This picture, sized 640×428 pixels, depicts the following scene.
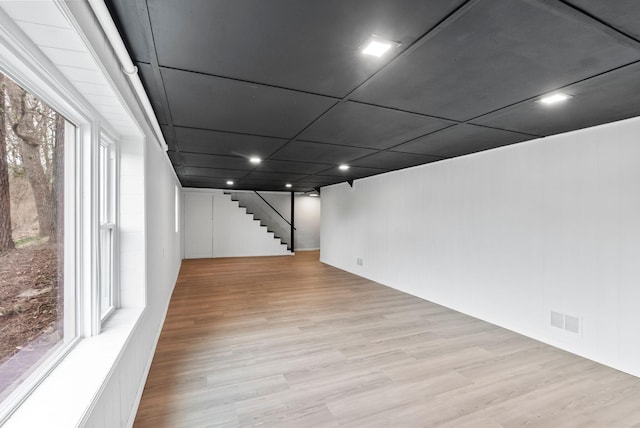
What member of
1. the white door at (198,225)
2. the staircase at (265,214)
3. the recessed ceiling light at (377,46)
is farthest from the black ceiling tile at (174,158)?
the staircase at (265,214)

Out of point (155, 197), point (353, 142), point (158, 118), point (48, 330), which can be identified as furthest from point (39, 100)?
point (353, 142)

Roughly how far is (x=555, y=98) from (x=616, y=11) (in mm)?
1046

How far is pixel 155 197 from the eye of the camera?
297 centimetres

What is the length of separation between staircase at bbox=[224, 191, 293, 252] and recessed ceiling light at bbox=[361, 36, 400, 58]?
346 inches

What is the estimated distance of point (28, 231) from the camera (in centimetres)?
122

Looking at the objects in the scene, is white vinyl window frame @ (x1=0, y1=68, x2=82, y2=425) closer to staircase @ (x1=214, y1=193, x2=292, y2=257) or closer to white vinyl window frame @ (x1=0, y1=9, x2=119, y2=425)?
white vinyl window frame @ (x1=0, y1=9, x2=119, y2=425)

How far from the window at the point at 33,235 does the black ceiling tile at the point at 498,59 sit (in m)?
1.74

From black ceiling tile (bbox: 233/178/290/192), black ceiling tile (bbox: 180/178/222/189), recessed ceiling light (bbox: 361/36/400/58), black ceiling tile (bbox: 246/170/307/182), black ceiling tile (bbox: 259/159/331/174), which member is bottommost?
black ceiling tile (bbox: 259/159/331/174)

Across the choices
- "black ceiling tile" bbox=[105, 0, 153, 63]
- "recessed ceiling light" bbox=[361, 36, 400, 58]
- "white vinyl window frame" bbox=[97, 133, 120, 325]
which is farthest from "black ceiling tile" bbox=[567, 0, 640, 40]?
"white vinyl window frame" bbox=[97, 133, 120, 325]

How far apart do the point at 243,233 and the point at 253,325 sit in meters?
6.43

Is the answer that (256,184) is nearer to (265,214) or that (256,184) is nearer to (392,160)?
(265,214)

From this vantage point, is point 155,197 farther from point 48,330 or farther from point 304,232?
point 304,232

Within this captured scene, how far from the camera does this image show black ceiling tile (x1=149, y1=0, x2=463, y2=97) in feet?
3.97

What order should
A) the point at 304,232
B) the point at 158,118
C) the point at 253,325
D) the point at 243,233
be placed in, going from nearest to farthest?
1. the point at 158,118
2. the point at 253,325
3. the point at 243,233
4. the point at 304,232
